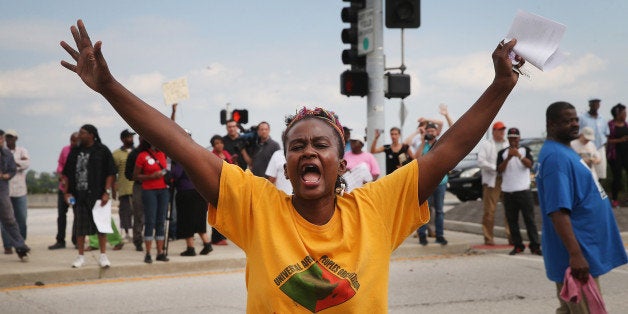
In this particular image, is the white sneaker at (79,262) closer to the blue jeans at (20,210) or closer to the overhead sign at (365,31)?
the blue jeans at (20,210)

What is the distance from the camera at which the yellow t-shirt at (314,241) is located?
7.91 ft

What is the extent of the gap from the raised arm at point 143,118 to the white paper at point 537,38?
1.17m

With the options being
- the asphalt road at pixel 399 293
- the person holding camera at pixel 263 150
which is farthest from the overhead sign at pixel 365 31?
the asphalt road at pixel 399 293

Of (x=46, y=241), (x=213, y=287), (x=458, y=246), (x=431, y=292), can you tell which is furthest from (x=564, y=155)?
(x=46, y=241)

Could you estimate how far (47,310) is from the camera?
700 centimetres

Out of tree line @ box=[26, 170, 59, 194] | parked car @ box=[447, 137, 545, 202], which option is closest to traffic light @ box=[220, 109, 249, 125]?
parked car @ box=[447, 137, 545, 202]

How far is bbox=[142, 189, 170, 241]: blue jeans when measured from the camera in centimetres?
961

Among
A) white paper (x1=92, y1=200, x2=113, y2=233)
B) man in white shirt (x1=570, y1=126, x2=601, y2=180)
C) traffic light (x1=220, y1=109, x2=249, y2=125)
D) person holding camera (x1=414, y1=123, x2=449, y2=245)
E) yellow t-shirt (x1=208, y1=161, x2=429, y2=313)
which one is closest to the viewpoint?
yellow t-shirt (x1=208, y1=161, x2=429, y2=313)

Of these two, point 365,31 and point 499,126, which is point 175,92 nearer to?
point 365,31

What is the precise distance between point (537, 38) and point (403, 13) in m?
8.45

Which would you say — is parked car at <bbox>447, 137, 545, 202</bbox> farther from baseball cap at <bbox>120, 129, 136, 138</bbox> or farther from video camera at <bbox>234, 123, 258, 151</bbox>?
baseball cap at <bbox>120, 129, 136, 138</bbox>

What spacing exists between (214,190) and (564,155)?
2.41m

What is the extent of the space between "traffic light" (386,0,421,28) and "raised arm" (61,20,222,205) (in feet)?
28.6

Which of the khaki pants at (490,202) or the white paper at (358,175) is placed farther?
the khaki pants at (490,202)
